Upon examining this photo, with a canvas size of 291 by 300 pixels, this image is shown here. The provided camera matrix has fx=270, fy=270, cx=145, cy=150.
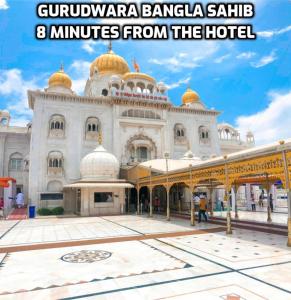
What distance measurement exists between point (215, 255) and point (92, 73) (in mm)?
29139

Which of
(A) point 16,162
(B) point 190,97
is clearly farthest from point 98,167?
(B) point 190,97

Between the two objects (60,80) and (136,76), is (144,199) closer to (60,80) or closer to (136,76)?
(136,76)

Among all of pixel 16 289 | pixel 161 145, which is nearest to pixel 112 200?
pixel 161 145

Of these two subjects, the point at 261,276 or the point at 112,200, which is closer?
the point at 261,276

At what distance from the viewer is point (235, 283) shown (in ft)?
15.9

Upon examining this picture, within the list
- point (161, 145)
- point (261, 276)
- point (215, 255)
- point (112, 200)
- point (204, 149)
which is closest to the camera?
Answer: point (261, 276)

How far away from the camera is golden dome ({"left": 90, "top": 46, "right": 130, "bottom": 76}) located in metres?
31.5

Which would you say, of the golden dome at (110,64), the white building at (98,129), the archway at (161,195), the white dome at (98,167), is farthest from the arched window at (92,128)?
the golden dome at (110,64)

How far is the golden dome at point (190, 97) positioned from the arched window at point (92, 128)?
1196cm

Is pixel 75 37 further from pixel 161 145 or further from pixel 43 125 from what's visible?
pixel 161 145

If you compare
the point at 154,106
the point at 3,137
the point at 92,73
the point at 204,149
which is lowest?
the point at 204,149

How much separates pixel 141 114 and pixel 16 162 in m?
15.1

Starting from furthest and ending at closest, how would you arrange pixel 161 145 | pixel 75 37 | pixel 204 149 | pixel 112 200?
pixel 204 149 < pixel 161 145 < pixel 112 200 < pixel 75 37

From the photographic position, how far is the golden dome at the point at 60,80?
27531 mm
